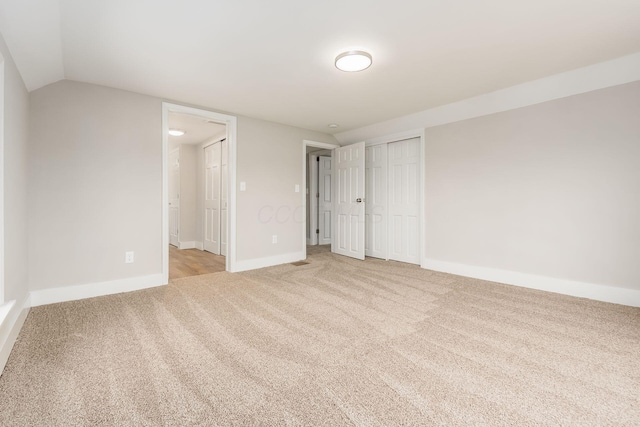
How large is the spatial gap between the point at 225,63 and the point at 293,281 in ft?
7.69

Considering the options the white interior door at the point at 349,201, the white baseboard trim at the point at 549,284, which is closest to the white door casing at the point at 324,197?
the white interior door at the point at 349,201

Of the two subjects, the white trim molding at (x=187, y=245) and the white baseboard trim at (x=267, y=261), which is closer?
the white baseboard trim at (x=267, y=261)

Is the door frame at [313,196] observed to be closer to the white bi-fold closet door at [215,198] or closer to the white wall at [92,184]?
the white bi-fold closet door at [215,198]

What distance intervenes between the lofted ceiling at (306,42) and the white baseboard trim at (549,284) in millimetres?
2049

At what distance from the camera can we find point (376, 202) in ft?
15.9

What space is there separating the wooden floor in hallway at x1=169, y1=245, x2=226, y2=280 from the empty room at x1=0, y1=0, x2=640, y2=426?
68 mm

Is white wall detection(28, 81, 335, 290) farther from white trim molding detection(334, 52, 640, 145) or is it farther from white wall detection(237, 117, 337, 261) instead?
white trim molding detection(334, 52, 640, 145)

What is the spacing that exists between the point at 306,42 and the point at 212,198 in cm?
379

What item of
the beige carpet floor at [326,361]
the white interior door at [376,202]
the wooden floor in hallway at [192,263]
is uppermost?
the white interior door at [376,202]

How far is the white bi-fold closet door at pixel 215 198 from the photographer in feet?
16.2

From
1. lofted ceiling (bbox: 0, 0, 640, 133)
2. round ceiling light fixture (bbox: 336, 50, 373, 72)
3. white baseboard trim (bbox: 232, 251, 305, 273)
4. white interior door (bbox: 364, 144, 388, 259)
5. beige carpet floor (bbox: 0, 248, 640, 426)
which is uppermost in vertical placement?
lofted ceiling (bbox: 0, 0, 640, 133)

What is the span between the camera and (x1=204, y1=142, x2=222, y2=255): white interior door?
16.7ft

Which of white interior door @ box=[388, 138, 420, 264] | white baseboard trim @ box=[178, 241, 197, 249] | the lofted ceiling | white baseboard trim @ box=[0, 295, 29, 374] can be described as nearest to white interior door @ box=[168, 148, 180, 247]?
white baseboard trim @ box=[178, 241, 197, 249]

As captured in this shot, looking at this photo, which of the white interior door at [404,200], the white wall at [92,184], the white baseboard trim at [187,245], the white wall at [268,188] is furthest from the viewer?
the white baseboard trim at [187,245]
